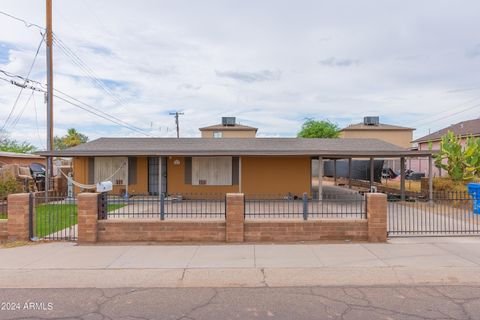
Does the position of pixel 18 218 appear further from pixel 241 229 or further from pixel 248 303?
pixel 248 303

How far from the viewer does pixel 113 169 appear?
18.4 meters

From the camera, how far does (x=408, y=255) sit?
754 centimetres

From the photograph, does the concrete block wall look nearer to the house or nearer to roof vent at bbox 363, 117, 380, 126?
the house

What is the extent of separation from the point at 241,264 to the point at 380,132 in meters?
51.2

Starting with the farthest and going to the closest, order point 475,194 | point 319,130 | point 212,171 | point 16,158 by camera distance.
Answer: point 319,130 → point 16,158 → point 212,171 → point 475,194

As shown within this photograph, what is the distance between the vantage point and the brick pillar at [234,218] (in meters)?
8.59

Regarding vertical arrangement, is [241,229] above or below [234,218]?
below

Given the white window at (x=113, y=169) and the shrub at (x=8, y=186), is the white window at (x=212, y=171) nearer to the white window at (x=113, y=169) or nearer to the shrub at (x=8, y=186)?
the white window at (x=113, y=169)

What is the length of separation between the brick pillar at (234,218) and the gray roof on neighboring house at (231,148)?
292 inches

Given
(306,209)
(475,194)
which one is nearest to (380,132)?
(475,194)

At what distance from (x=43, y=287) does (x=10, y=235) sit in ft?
12.1

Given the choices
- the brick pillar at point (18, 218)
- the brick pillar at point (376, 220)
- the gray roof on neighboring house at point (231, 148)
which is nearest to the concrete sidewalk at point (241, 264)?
the brick pillar at point (376, 220)

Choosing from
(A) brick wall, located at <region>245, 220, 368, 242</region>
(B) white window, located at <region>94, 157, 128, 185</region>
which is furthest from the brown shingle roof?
(A) brick wall, located at <region>245, 220, 368, 242</region>

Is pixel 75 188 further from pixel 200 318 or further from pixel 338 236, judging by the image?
pixel 200 318
